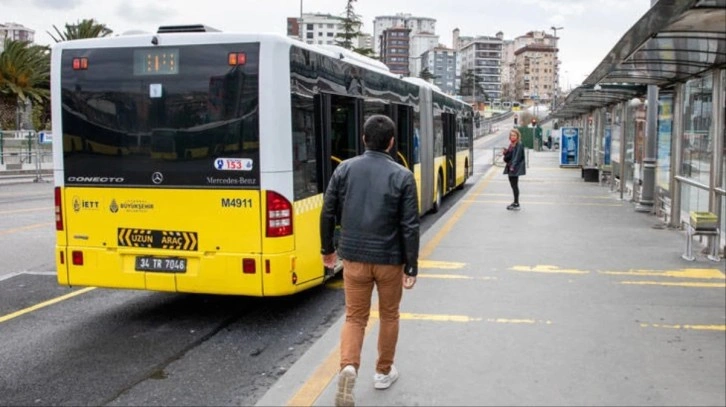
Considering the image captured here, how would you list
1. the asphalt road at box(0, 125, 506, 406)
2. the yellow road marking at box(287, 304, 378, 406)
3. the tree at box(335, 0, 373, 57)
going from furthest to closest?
the tree at box(335, 0, 373, 57) → the asphalt road at box(0, 125, 506, 406) → the yellow road marking at box(287, 304, 378, 406)

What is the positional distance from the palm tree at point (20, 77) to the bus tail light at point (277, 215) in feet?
113

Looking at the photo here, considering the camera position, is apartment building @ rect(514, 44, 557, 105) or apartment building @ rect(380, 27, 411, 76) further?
apartment building @ rect(380, 27, 411, 76)

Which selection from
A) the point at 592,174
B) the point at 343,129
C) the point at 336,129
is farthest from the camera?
the point at 592,174

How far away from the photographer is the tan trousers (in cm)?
456

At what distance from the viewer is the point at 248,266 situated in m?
6.43

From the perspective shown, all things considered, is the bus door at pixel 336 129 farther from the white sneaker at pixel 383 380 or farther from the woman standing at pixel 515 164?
the woman standing at pixel 515 164

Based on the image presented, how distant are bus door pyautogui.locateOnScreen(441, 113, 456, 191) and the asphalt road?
916cm

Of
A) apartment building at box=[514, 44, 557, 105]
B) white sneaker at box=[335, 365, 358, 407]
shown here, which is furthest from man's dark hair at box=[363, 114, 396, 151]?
apartment building at box=[514, 44, 557, 105]

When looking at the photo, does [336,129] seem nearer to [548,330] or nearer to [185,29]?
[185,29]

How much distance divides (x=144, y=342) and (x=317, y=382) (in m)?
2.10

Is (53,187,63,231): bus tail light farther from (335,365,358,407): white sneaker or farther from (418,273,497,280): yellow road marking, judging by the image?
(418,273,497,280): yellow road marking

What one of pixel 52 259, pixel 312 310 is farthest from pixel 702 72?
pixel 52 259

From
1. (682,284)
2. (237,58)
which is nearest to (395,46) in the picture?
(682,284)

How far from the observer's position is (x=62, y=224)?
6.88 m
